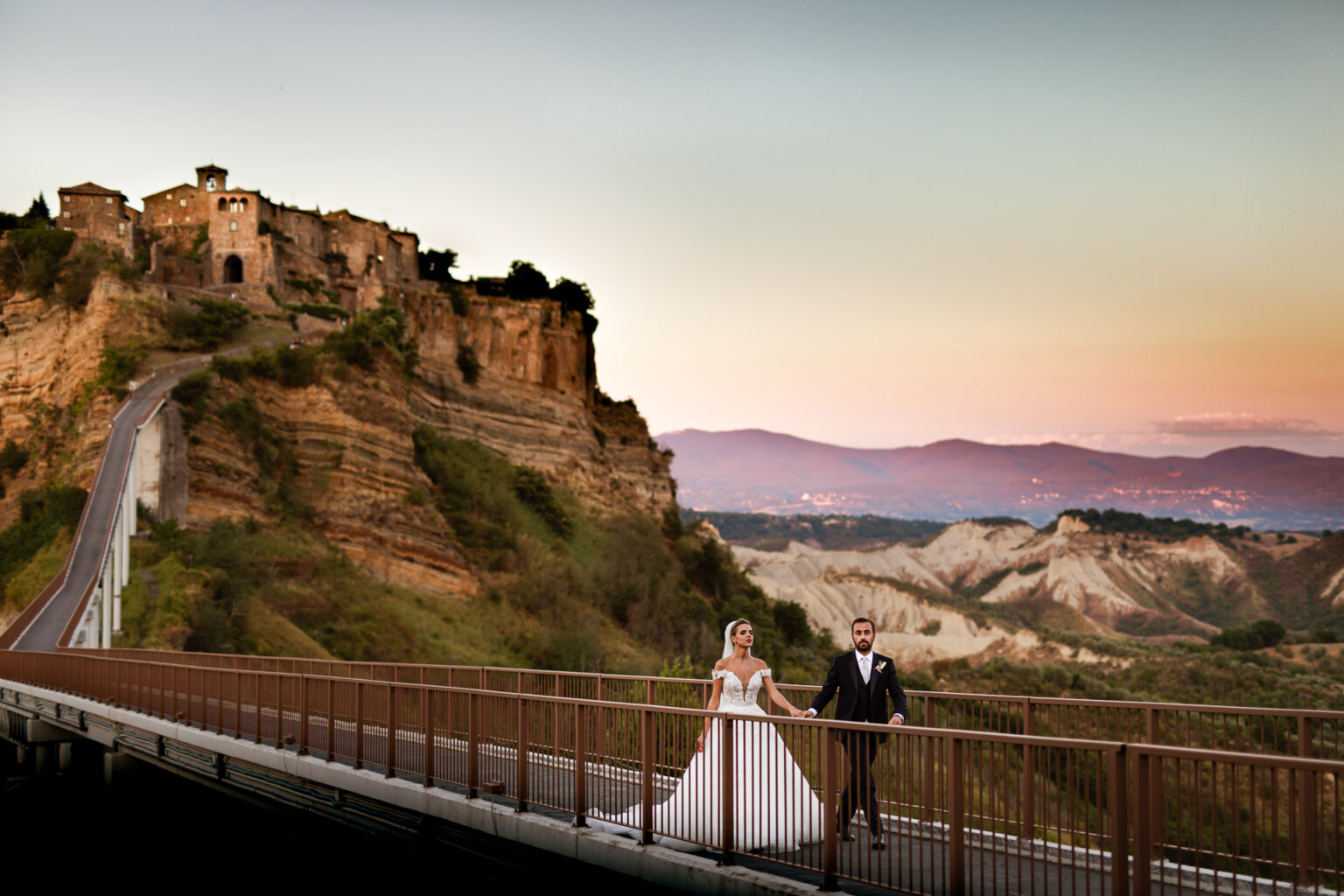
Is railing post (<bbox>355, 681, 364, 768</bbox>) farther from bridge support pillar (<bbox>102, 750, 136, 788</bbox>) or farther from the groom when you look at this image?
bridge support pillar (<bbox>102, 750, 136, 788</bbox>)

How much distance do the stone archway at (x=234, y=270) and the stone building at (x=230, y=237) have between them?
0.18 ft

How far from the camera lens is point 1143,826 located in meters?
5.64

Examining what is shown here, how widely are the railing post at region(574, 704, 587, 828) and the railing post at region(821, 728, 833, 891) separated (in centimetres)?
234

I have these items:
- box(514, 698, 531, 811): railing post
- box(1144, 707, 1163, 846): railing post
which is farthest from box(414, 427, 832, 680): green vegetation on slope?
box(1144, 707, 1163, 846): railing post

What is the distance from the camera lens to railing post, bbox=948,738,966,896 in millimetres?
6469

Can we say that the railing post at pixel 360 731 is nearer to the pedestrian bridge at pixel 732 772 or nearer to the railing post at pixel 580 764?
the pedestrian bridge at pixel 732 772

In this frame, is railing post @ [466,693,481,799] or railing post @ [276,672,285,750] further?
railing post @ [276,672,285,750]

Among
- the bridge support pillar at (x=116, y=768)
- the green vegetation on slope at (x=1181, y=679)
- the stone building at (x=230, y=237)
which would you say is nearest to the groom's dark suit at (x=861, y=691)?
the bridge support pillar at (x=116, y=768)

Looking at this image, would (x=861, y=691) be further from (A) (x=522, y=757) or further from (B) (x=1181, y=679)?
(B) (x=1181, y=679)

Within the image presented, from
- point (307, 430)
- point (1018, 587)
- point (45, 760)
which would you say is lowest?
point (1018, 587)

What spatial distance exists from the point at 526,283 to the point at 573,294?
11.1ft

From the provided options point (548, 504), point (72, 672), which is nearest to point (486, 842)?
point (72, 672)

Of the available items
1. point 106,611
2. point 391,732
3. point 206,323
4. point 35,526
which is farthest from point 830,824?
point 206,323

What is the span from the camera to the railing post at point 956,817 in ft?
21.2
